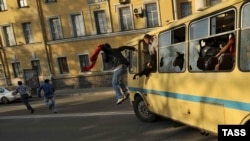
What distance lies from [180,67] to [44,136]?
184 inches

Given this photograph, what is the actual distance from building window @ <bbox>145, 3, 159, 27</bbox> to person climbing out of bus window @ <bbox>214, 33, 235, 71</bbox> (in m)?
20.8

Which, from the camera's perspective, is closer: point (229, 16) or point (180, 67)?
point (229, 16)

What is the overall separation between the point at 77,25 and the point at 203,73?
23503mm

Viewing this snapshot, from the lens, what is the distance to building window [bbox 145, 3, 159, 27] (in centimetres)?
2572

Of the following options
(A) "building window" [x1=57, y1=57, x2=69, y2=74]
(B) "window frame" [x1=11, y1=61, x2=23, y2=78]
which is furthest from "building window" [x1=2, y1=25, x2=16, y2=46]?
(A) "building window" [x1=57, y1=57, x2=69, y2=74]

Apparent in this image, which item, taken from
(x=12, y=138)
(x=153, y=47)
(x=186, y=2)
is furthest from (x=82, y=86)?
(x=153, y=47)

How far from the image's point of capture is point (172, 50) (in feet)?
22.4

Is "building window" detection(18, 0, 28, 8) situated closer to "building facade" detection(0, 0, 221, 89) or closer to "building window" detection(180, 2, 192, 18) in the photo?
"building facade" detection(0, 0, 221, 89)

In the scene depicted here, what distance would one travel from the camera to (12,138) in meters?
9.16

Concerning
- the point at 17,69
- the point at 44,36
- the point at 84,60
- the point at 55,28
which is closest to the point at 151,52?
the point at 84,60

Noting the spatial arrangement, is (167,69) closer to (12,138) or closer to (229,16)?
(229,16)

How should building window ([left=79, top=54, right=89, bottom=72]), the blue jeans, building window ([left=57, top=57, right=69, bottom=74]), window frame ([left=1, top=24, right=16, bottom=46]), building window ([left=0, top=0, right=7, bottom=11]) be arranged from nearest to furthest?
the blue jeans, building window ([left=79, top=54, right=89, bottom=72]), building window ([left=57, top=57, right=69, bottom=74]), building window ([left=0, top=0, right=7, bottom=11]), window frame ([left=1, top=24, right=16, bottom=46])

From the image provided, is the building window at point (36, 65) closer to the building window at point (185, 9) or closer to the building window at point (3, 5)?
the building window at point (3, 5)

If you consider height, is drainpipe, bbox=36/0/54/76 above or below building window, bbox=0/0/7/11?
below
